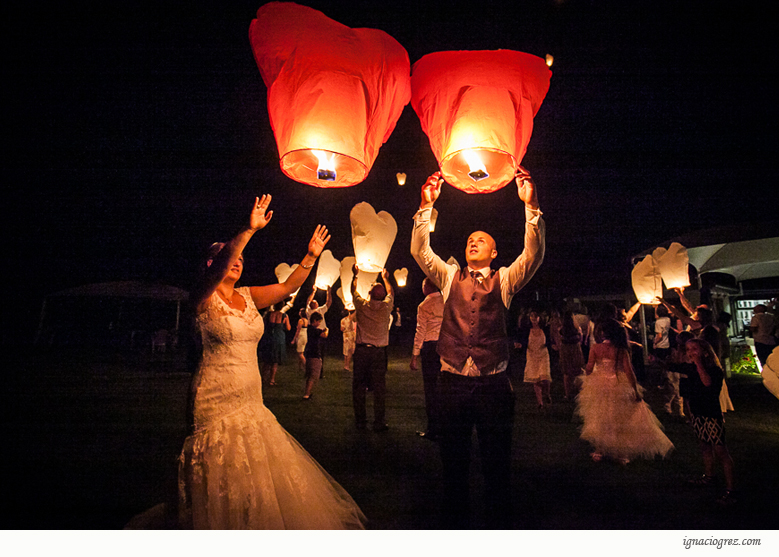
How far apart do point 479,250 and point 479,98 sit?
93cm

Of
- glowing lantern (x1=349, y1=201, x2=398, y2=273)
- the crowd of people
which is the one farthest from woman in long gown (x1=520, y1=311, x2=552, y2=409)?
glowing lantern (x1=349, y1=201, x2=398, y2=273)

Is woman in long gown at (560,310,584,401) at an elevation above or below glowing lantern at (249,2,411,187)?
below

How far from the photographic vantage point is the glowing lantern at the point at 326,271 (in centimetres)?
692

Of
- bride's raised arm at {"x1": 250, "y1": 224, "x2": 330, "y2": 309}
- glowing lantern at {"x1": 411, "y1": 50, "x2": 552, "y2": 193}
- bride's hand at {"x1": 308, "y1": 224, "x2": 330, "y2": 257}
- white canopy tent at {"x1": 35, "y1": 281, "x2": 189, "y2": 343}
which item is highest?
white canopy tent at {"x1": 35, "y1": 281, "x2": 189, "y2": 343}

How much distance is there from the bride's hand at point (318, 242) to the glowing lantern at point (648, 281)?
5.10 metres

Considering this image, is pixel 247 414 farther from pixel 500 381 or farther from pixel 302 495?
pixel 500 381

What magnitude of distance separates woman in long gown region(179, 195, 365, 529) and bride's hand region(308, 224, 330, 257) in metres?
0.49

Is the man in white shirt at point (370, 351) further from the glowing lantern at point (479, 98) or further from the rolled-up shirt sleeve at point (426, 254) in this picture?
the glowing lantern at point (479, 98)

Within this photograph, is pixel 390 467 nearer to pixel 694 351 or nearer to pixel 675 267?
pixel 694 351

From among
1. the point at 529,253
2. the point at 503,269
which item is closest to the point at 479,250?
the point at 503,269

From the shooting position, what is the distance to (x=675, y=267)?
209 inches

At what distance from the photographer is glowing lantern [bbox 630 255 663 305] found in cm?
555

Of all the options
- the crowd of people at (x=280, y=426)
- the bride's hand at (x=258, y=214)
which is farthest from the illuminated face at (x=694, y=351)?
the bride's hand at (x=258, y=214)

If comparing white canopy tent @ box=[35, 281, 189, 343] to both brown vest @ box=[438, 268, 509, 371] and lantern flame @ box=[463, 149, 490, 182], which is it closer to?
brown vest @ box=[438, 268, 509, 371]
